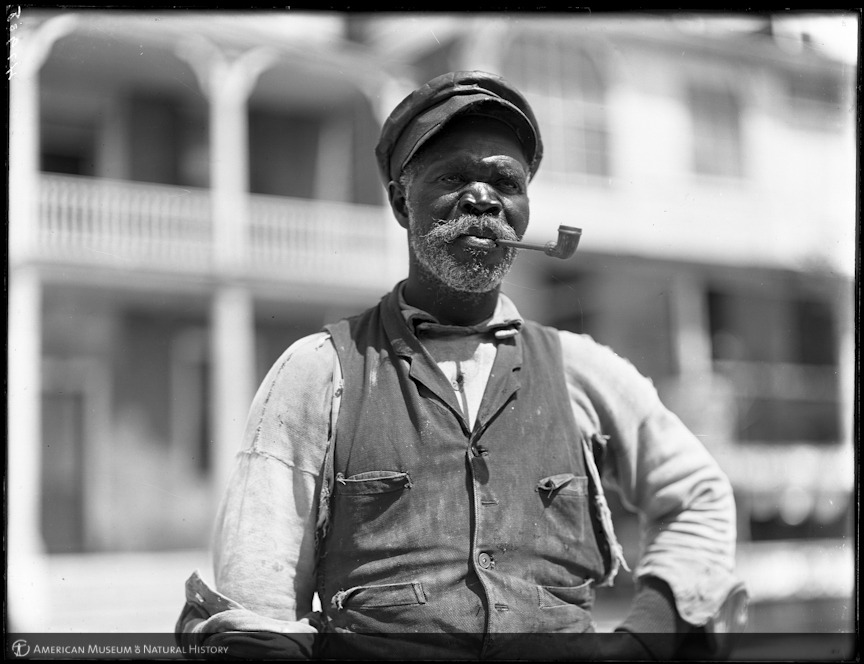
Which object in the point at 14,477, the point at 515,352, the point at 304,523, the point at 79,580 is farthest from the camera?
the point at 79,580

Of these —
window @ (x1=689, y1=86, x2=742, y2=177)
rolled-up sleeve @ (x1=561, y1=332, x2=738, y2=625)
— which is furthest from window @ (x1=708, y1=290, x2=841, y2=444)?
rolled-up sleeve @ (x1=561, y1=332, x2=738, y2=625)

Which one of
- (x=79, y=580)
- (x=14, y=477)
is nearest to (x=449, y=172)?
(x=14, y=477)

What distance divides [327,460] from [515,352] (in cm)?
48

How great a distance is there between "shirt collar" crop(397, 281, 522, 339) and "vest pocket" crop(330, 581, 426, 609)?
55 cm

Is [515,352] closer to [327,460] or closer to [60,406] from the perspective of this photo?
[327,460]

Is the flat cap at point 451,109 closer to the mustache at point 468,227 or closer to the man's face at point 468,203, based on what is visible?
the man's face at point 468,203

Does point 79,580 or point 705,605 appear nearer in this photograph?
point 705,605

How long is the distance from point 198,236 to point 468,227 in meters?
10.4

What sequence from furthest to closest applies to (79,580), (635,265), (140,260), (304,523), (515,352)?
1. (635,265)
2. (140,260)
3. (79,580)
4. (515,352)
5. (304,523)

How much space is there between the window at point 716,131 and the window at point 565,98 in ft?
5.08

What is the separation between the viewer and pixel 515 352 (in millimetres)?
2338

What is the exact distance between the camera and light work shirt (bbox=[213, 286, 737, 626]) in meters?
2.17

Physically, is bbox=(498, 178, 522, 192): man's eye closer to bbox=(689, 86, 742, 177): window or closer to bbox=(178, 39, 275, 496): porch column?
bbox=(178, 39, 275, 496): porch column

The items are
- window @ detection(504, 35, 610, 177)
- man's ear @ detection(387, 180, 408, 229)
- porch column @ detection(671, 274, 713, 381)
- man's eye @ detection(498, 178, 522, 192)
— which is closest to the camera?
man's eye @ detection(498, 178, 522, 192)
